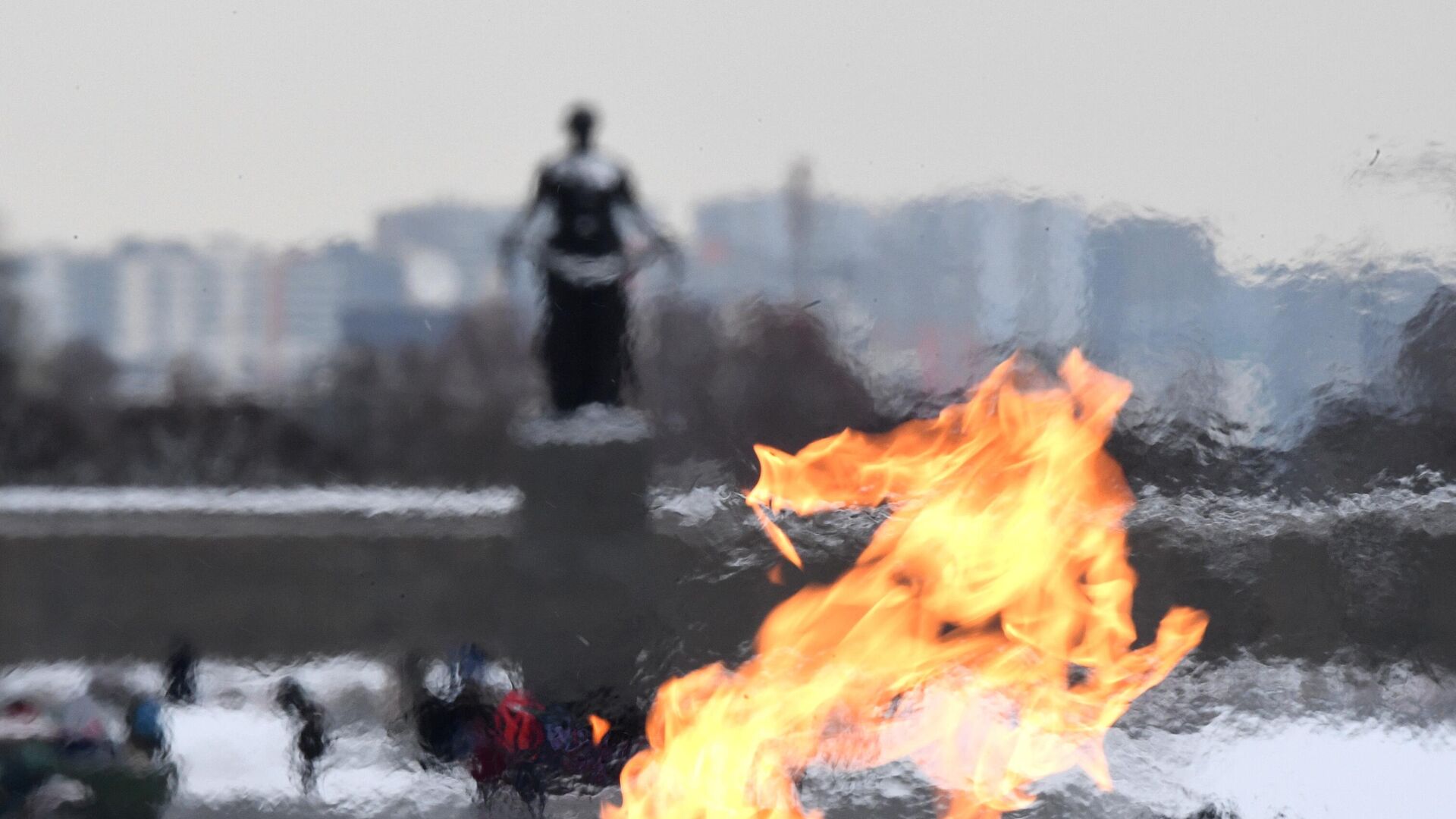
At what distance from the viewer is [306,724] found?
122 inches

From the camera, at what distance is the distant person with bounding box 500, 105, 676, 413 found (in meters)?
3.09

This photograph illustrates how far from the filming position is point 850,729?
2934mm

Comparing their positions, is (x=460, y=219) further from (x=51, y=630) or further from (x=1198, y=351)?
(x=1198, y=351)

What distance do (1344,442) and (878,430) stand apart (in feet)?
4.78

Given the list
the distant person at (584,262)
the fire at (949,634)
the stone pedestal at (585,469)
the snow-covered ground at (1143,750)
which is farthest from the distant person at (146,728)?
the distant person at (584,262)

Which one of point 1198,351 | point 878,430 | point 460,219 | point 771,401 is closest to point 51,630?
point 460,219

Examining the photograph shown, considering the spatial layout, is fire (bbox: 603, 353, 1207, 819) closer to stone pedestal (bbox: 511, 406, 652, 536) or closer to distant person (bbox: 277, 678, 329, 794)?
stone pedestal (bbox: 511, 406, 652, 536)

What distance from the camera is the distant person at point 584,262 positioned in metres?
3.09

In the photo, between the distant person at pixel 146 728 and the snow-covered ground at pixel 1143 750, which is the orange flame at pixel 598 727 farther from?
the distant person at pixel 146 728

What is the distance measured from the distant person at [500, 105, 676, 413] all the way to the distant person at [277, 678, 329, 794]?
116 centimetres


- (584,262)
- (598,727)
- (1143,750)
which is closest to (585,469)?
(584,262)

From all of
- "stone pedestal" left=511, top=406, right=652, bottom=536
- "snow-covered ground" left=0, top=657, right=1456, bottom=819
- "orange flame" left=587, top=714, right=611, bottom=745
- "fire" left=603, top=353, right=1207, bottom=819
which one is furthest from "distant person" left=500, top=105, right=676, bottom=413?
"snow-covered ground" left=0, top=657, right=1456, bottom=819

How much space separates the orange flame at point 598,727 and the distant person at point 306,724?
30.3 inches

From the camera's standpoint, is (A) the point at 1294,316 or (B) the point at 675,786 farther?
(A) the point at 1294,316
